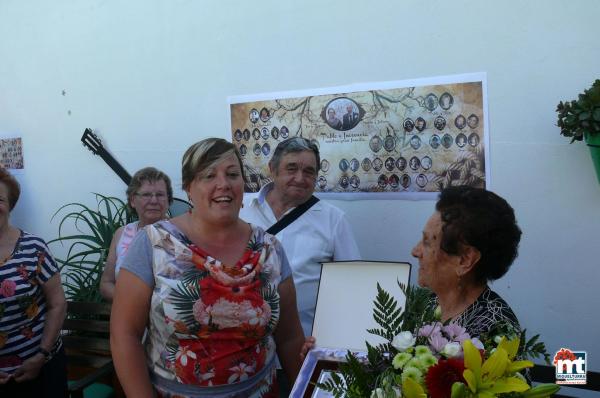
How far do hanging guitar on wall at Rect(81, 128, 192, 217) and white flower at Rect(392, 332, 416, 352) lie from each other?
2890 millimetres

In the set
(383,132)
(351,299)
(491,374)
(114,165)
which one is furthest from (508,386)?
(114,165)

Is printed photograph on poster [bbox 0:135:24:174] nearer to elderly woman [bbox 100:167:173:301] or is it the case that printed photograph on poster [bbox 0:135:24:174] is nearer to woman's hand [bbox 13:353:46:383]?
elderly woman [bbox 100:167:173:301]

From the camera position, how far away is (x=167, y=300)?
5.54 feet

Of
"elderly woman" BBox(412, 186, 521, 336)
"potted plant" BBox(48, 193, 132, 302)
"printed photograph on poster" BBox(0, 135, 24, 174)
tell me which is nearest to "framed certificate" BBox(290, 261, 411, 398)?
"elderly woman" BBox(412, 186, 521, 336)

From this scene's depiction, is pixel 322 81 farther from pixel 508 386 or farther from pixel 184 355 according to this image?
pixel 508 386

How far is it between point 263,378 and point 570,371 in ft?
4.16

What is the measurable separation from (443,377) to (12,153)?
4647 mm

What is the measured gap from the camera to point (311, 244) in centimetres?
249

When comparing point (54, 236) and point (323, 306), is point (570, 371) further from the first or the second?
point (54, 236)

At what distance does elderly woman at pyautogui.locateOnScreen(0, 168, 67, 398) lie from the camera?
2.29 meters

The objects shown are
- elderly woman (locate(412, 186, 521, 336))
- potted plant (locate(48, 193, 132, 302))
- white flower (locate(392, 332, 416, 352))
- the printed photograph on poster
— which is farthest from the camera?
the printed photograph on poster

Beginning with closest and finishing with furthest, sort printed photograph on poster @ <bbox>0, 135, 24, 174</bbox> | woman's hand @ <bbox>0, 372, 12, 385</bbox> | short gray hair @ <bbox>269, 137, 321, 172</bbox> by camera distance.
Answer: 1. woman's hand @ <bbox>0, 372, 12, 385</bbox>
2. short gray hair @ <bbox>269, 137, 321, 172</bbox>
3. printed photograph on poster @ <bbox>0, 135, 24, 174</bbox>

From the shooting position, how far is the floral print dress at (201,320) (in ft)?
Result: 5.59

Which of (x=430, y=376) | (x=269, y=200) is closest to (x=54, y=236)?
(x=269, y=200)
